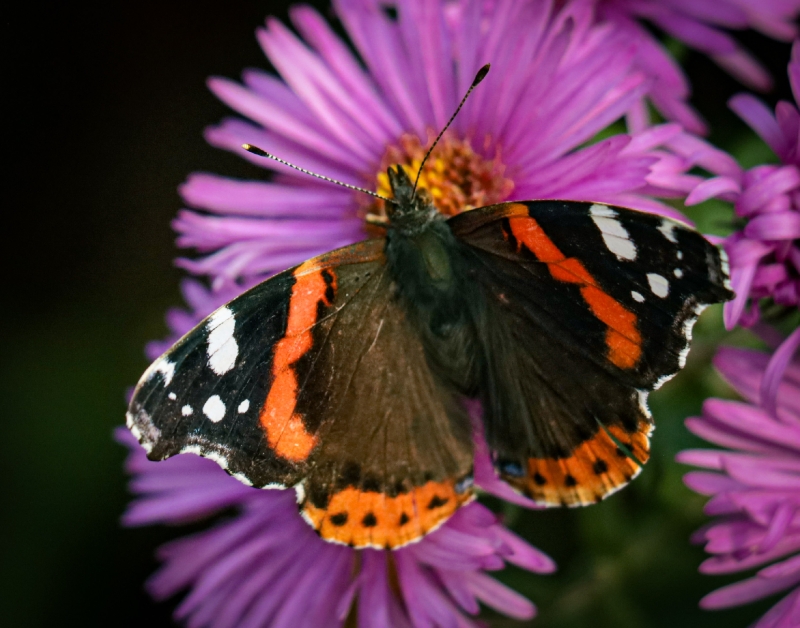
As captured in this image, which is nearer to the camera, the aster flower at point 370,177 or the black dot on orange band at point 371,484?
the black dot on orange band at point 371,484

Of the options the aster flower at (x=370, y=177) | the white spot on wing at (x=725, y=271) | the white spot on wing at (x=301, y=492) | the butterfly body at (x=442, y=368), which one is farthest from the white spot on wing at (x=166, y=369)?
the white spot on wing at (x=725, y=271)

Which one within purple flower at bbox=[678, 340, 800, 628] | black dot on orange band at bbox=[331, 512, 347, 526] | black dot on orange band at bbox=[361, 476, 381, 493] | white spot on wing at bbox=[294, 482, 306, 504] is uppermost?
white spot on wing at bbox=[294, 482, 306, 504]

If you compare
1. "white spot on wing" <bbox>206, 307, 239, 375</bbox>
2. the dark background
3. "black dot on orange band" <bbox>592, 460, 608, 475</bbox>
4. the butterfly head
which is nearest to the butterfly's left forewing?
"black dot on orange band" <bbox>592, 460, 608, 475</bbox>

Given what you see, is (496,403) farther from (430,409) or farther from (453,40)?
(453,40)

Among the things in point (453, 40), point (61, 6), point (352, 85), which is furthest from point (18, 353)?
point (453, 40)

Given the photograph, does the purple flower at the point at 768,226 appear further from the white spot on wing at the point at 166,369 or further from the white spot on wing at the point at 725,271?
the white spot on wing at the point at 166,369

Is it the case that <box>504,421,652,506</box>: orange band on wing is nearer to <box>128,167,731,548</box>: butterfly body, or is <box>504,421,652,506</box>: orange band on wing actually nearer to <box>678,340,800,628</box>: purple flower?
<box>128,167,731,548</box>: butterfly body
